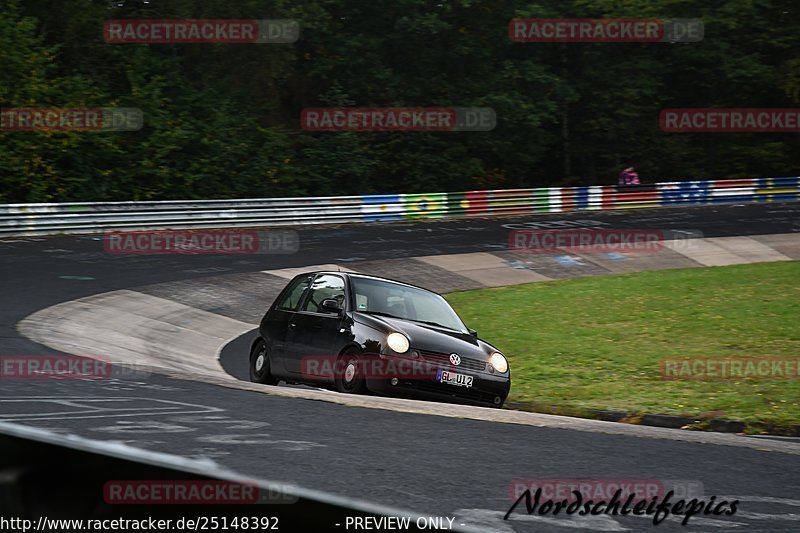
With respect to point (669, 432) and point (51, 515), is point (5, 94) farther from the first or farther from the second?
point (51, 515)

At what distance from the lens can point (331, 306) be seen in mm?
11352

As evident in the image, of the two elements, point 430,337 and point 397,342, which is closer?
point 397,342

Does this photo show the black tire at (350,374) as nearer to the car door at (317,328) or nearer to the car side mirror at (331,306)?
the car door at (317,328)

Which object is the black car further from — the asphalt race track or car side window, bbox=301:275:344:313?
the asphalt race track

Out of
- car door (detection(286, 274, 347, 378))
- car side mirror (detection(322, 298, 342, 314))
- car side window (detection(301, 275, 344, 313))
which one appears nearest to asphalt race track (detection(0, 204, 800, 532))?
car door (detection(286, 274, 347, 378))

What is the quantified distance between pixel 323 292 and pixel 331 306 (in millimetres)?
838

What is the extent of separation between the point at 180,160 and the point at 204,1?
757cm

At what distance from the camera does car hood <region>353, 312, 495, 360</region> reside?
10.7 metres

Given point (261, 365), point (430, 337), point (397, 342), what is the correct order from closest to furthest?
point (397, 342) → point (430, 337) → point (261, 365)

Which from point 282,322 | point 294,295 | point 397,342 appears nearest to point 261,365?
point 282,322

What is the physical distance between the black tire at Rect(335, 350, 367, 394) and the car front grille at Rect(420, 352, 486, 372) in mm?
690

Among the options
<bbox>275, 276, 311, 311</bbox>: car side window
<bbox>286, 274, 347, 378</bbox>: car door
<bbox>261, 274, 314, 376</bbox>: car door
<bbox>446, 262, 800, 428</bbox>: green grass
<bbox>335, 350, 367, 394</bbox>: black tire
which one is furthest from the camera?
<bbox>275, 276, 311, 311</bbox>: car side window

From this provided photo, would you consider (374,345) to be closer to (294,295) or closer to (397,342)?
(397,342)

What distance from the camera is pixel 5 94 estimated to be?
113 ft
